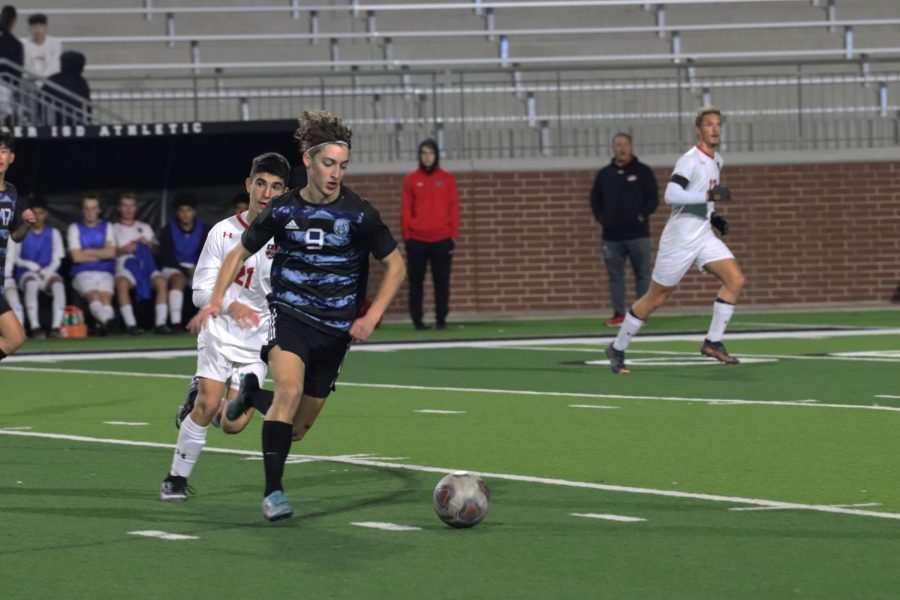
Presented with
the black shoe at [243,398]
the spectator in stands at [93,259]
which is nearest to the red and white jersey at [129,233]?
the spectator in stands at [93,259]

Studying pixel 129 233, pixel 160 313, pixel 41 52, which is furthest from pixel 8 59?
pixel 160 313

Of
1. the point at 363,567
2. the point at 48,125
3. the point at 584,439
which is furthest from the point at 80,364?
the point at 363,567

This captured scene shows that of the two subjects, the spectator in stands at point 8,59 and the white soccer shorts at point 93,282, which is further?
the spectator in stands at point 8,59

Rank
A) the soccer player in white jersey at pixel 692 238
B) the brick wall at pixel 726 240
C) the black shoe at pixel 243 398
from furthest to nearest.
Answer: the brick wall at pixel 726 240 < the soccer player in white jersey at pixel 692 238 < the black shoe at pixel 243 398

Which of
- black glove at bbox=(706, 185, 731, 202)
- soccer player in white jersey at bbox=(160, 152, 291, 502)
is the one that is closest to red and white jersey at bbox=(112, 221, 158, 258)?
black glove at bbox=(706, 185, 731, 202)

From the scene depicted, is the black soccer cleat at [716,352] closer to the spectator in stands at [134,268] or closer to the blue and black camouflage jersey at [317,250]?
the blue and black camouflage jersey at [317,250]

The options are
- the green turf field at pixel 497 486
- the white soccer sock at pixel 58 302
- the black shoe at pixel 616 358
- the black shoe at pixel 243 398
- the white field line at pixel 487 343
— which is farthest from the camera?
the white soccer sock at pixel 58 302

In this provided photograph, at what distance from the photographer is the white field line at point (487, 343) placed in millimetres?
19078

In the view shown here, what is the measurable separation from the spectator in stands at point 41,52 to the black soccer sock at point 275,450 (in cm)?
1737

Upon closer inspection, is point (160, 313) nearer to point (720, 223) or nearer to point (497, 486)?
point (720, 223)

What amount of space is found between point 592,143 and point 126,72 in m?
7.13

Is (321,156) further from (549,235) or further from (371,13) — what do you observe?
(371,13)

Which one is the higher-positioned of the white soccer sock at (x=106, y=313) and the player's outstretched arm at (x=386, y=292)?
the player's outstretched arm at (x=386, y=292)

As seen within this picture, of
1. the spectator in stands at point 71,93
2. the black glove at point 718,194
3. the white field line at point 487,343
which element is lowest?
the white field line at point 487,343
